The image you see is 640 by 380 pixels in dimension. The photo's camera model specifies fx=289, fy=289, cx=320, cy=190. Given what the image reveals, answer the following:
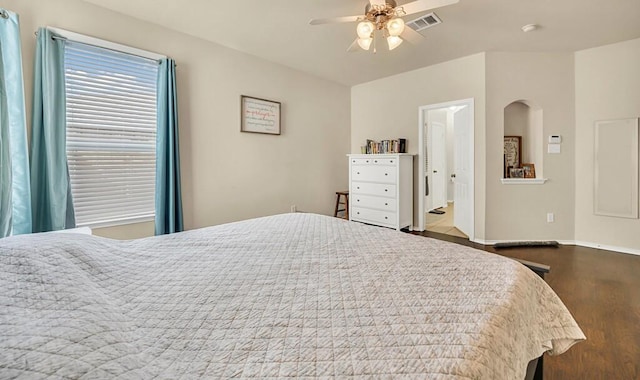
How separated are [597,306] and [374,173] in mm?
2779

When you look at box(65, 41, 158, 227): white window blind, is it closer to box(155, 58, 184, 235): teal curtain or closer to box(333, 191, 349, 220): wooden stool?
box(155, 58, 184, 235): teal curtain

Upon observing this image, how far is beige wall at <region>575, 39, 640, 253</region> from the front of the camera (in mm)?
3316

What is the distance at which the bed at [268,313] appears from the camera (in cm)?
62

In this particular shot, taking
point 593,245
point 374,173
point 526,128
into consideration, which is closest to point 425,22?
point 374,173

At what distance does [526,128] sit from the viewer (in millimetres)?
4059

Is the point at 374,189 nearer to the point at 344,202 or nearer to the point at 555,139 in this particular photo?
the point at 344,202

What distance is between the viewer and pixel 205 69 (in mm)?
3350

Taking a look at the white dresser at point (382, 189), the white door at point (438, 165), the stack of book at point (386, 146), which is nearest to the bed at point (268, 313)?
the white dresser at point (382, 189)

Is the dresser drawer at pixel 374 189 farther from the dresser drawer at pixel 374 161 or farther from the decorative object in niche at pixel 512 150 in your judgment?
the decorative object in niche at pixel 512 150

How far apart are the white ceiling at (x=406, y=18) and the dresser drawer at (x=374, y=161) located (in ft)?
4.46

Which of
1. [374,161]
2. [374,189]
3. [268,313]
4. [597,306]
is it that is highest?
[374,161]

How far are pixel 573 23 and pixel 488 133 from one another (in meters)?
1.31

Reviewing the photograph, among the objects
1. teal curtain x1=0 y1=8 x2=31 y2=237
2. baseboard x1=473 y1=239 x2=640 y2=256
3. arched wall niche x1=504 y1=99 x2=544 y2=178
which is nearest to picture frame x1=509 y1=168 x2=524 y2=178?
arched wall niche x1=504 y1=99 x2=544 y2=178

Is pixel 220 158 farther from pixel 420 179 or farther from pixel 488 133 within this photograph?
pixel 488 133
